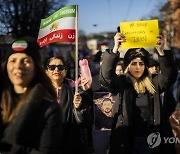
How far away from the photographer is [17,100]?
269 cm

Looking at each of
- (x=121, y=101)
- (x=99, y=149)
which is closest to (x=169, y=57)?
(x=121, y=101)

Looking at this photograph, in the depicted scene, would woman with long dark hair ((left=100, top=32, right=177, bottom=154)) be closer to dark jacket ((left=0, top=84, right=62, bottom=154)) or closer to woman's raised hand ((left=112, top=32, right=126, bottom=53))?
woman's raised hand ((left=112, top=32, right=126, bottom=53))

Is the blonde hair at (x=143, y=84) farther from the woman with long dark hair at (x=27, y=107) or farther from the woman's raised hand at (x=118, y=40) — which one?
the woman with long dark hair at (x=27, y=107)

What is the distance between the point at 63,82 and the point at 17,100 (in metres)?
1.55

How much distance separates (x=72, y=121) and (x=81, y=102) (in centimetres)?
22

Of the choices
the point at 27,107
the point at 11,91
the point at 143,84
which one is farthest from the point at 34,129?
the point at 143,84

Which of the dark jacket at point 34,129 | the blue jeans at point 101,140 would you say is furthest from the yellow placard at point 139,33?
the dark jacket at point 34,129

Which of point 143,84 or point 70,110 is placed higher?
point 143,84

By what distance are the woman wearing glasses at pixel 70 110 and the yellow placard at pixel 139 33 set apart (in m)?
0.79

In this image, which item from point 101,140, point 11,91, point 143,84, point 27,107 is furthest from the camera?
point 101,140

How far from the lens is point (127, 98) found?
393 centimetres

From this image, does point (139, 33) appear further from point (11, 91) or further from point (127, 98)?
point (11, 91)

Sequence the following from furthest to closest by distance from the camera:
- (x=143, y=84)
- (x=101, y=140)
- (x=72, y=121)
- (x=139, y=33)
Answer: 1. (x=101, y=140)
2. (x=139, y=33)
3. (x=143, y=84)
4. (x=72, y=121)

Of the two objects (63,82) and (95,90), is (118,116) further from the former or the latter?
(95,90)
